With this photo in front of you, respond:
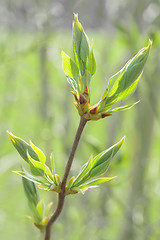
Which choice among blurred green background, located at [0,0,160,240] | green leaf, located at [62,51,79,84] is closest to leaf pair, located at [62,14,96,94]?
green leaf, located at [62,51,79,84]

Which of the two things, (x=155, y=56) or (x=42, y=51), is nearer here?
(x=155, y=56)

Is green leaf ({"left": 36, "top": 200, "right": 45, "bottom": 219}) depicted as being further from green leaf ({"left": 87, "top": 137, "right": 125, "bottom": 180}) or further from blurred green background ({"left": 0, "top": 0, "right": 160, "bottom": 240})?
blurred green background ({"left": 0, "top": 0, "right": 160, "bottom": 240})

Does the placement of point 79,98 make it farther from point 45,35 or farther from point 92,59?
point 45,35

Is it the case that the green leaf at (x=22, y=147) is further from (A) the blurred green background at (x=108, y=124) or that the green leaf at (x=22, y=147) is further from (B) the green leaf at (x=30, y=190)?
(A) the blurred green background at (x=108, y=124)

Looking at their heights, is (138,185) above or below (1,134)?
below

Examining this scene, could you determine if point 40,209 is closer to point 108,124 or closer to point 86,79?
point 86,79

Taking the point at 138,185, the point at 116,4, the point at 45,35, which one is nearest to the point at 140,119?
the point at 138,185

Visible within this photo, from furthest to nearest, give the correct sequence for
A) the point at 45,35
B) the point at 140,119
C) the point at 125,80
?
1. the point at 45,35
2. the point at 140,119
3. the point at 125,80
